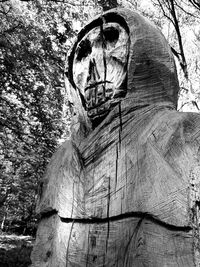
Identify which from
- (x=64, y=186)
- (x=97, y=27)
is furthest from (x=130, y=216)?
(x=97, y=27)

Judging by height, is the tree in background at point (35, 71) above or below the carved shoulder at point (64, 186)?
above

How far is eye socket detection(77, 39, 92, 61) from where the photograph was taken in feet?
6.00

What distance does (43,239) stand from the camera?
5.17 ft

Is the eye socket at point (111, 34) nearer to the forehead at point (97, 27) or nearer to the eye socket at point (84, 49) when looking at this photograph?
the forehead at point (97, 27)

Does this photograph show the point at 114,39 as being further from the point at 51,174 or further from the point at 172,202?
the point at 172,202

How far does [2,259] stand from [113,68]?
9.04 m

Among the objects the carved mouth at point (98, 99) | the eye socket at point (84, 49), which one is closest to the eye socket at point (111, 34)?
the eye socket at point (84, 49)

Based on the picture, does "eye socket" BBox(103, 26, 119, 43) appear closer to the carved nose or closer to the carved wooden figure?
the carved wooden figure

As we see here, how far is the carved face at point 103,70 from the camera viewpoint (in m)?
1.55

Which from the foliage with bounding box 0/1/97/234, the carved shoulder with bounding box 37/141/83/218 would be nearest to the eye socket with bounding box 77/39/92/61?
the carved shoulder with bounding box 37/141/83/218

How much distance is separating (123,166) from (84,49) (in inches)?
33.8

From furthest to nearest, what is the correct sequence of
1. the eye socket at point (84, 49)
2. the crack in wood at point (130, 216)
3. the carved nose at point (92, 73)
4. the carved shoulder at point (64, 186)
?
the eye socket at point (84, 49) < the carved nose at point (92, 73) < the carved shoulder at point (64, 186) < the crack in wood at point (130, 216)

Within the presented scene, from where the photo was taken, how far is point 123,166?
1.38 m

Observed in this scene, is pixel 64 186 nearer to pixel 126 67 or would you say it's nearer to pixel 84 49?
pixel 126 67
